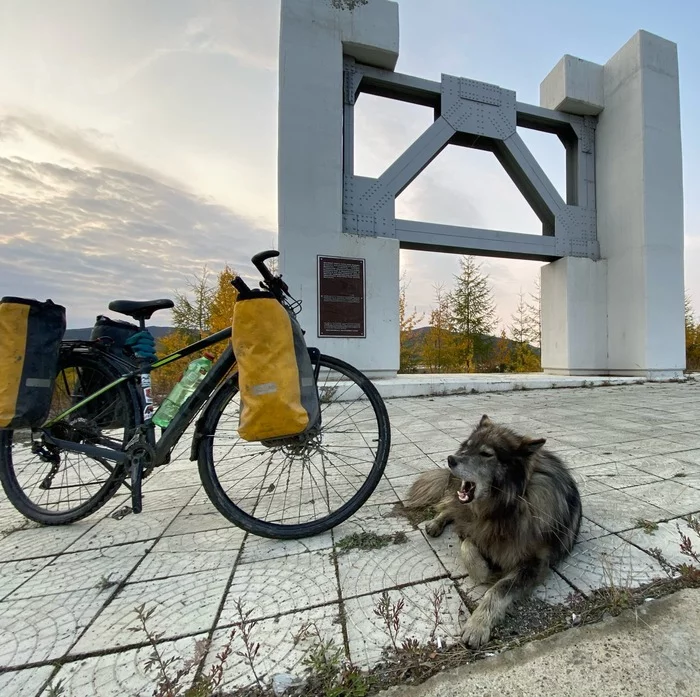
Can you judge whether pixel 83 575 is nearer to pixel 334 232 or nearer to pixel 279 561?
pixel 279 561

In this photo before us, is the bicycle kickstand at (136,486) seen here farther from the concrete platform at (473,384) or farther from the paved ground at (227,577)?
the concrete platform at (473,384)

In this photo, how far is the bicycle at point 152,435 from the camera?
5.39 feet

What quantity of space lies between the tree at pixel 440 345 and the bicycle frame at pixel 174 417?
46.2 ft

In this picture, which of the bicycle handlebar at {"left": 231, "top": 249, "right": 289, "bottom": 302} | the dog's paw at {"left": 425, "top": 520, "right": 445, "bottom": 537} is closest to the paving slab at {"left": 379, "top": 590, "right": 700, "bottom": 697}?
the dog's paw at {"left": 425, "top": 520, "right": 445, "bottom": 537}

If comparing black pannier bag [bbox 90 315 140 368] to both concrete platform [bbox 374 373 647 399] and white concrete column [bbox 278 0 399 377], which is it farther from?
concrete platform [bbox 374 373 647 399]

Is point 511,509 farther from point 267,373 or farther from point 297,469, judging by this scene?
point 297,469

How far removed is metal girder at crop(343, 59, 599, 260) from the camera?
7035 millimetres

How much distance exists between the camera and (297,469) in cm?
233

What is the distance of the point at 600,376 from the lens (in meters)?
8.18

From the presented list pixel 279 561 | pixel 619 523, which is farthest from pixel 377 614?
pixel 619 523

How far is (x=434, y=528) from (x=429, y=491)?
30 cm

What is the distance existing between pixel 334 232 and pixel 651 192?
7245mm

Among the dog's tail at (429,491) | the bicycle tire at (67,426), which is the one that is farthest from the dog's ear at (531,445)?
the bicycle tire at (67,426)

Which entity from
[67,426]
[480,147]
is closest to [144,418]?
[67,426]
